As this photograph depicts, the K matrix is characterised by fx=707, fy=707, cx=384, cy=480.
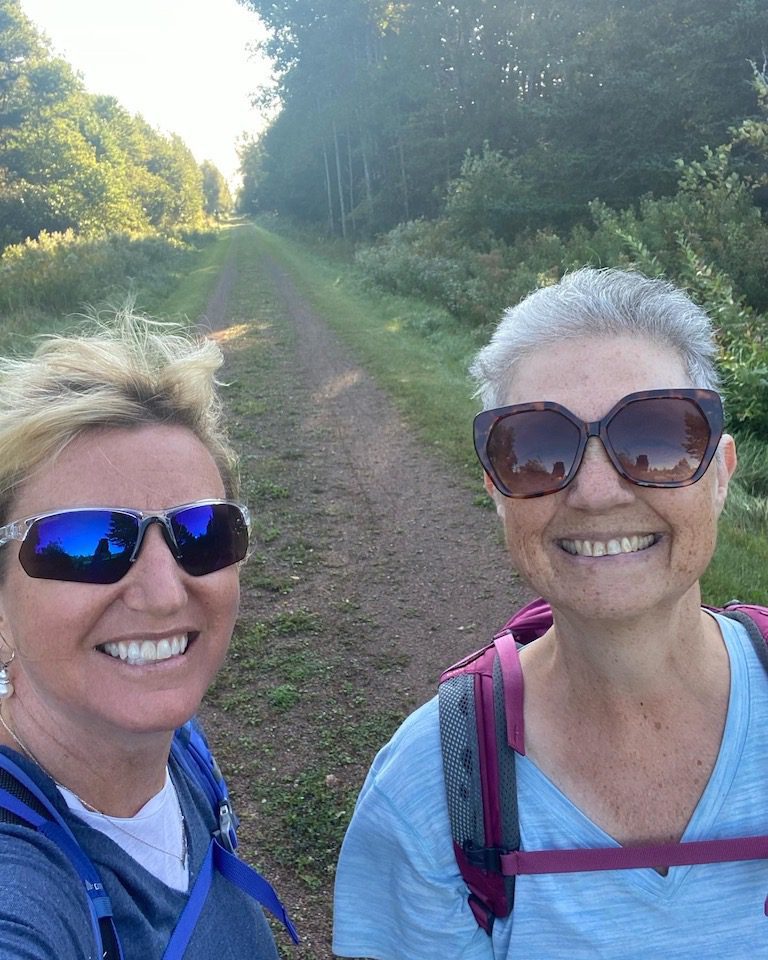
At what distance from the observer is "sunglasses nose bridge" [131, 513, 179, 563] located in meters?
1.44

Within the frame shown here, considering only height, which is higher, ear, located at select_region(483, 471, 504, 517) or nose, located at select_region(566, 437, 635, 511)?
nose, located at select_region(566, 437, 635, 511)

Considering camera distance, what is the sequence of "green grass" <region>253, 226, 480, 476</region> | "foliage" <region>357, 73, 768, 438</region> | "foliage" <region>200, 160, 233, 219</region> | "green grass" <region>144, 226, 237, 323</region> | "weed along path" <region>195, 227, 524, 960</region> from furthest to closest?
"foliage" <region>200, 160, 233, 219</region> < "green grass" <region>144, 226, 237, 323</region> < "green grass" <region>253, 226, 480, 476</region> < "foliage" <region>357, 73, 768, 438</region> < "weed along path" <region>195, 227, 524, 960</region>

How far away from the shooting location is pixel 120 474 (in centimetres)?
147

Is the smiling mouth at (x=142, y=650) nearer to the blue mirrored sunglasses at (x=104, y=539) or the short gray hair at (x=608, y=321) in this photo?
Answer: the blue mirrored sunglasses at (x=104, y=539)

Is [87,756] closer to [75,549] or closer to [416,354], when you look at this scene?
[75,549]

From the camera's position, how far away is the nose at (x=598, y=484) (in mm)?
1311

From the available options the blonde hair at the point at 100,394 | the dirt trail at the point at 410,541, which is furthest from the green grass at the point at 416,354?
the blonde hair at the point at 100,394

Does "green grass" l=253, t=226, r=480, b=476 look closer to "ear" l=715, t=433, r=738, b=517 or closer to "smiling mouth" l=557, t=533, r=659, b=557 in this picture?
"ear" l=715, t=433, r=738, b=517

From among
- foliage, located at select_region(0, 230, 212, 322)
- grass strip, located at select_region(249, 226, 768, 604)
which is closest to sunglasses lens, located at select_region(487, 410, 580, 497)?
grass strip, located at select_region(249, 226, 768, 604)

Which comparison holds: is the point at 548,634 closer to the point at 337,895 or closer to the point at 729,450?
the point at 729,450

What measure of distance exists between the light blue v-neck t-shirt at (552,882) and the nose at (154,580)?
56 cm

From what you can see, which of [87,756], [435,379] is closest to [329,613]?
[87,756]

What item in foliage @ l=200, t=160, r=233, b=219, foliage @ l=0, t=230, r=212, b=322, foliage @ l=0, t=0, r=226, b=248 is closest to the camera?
foliage @ l=0, t=230, r=212, b=322

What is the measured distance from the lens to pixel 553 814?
1.34m
